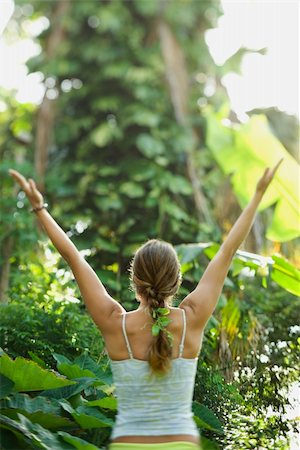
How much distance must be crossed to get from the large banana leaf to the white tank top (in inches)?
147

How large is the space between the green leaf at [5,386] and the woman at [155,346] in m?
0.74

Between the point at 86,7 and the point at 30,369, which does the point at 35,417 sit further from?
the point at 86,7

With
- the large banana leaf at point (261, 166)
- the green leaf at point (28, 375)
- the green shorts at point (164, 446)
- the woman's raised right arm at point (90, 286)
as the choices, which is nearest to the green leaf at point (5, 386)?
the green leaf at point (28, 375)

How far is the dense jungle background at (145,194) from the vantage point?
14.3 feet

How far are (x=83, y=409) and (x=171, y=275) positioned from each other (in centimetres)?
105

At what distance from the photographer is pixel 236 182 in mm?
6512

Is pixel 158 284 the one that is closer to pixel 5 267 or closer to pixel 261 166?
pixel 261 166

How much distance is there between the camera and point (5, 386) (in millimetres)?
3094

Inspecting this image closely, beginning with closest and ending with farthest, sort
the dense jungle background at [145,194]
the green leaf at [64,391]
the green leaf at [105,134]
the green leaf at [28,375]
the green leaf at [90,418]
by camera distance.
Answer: the green leaf at [90,418] < the green leaf at [28,375] < the green leaf at [64,391] < the dense jungle background at [145,194] < the green leaf at [105,134]

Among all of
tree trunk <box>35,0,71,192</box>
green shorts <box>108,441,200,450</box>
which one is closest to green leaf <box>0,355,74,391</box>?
green shorts <box>108,441,200,450</box>

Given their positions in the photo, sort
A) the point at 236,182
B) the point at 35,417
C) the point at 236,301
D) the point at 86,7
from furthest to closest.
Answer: the point at 86,7, the point at 236,182, the point at 236,301, the point at 35,417

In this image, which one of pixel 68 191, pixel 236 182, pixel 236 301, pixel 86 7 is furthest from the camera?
pixel 86 7

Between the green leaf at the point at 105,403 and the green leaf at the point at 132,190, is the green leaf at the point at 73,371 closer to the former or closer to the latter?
the green leaf at the point at 105,403

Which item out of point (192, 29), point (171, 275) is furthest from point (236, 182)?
point (192, 29)
